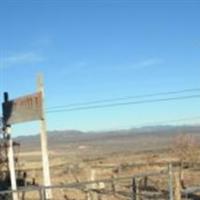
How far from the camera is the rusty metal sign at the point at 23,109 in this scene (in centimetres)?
1702

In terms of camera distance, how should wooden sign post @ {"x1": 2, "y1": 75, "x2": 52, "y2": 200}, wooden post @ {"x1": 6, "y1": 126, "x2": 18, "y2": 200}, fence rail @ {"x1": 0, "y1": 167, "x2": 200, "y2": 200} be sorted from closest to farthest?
fence rail @ {"x1": 0, "y1": 167, "x2": 200, "y2": 200}, wooden sign post @ {"x1": 2, "y1": 75, "x2": 52, "y2": 200}, wooden post @ {"x1": 6, "y1": 126, "x2": 18, "y2": 200}

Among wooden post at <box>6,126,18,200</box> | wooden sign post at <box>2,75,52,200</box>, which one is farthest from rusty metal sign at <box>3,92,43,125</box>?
wooden post at <box>6,126,18,200</box>

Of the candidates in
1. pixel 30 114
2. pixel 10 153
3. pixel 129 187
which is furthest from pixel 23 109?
pixel 129 187

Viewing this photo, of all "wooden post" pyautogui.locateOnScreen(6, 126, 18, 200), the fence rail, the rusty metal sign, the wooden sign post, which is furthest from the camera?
"wooden post" pyautogui.locateOnScreen(6, 126, 18, 200)

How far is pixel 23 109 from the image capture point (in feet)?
59.6

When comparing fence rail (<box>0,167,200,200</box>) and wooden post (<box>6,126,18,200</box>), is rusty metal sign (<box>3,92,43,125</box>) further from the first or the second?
fence rail (<box>0,167,200,200</box>)

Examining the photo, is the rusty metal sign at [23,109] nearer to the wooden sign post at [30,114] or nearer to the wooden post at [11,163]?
the wooden sign post at [30,114]

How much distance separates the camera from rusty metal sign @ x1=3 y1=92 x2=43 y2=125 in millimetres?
17016

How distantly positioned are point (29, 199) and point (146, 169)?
65.9ft

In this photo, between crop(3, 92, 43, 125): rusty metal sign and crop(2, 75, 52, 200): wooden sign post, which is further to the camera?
crop(3, 92, 43, 125): rusty metal sign

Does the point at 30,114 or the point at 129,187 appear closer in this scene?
the point at 30,114

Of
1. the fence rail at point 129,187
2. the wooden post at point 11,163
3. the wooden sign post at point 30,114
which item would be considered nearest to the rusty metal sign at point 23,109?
the wooden sign post at point 30,114

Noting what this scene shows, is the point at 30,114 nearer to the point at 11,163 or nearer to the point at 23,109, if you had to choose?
the point at 23,109

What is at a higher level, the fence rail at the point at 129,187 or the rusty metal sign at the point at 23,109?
the rusty metal sign at the point at 23,109
